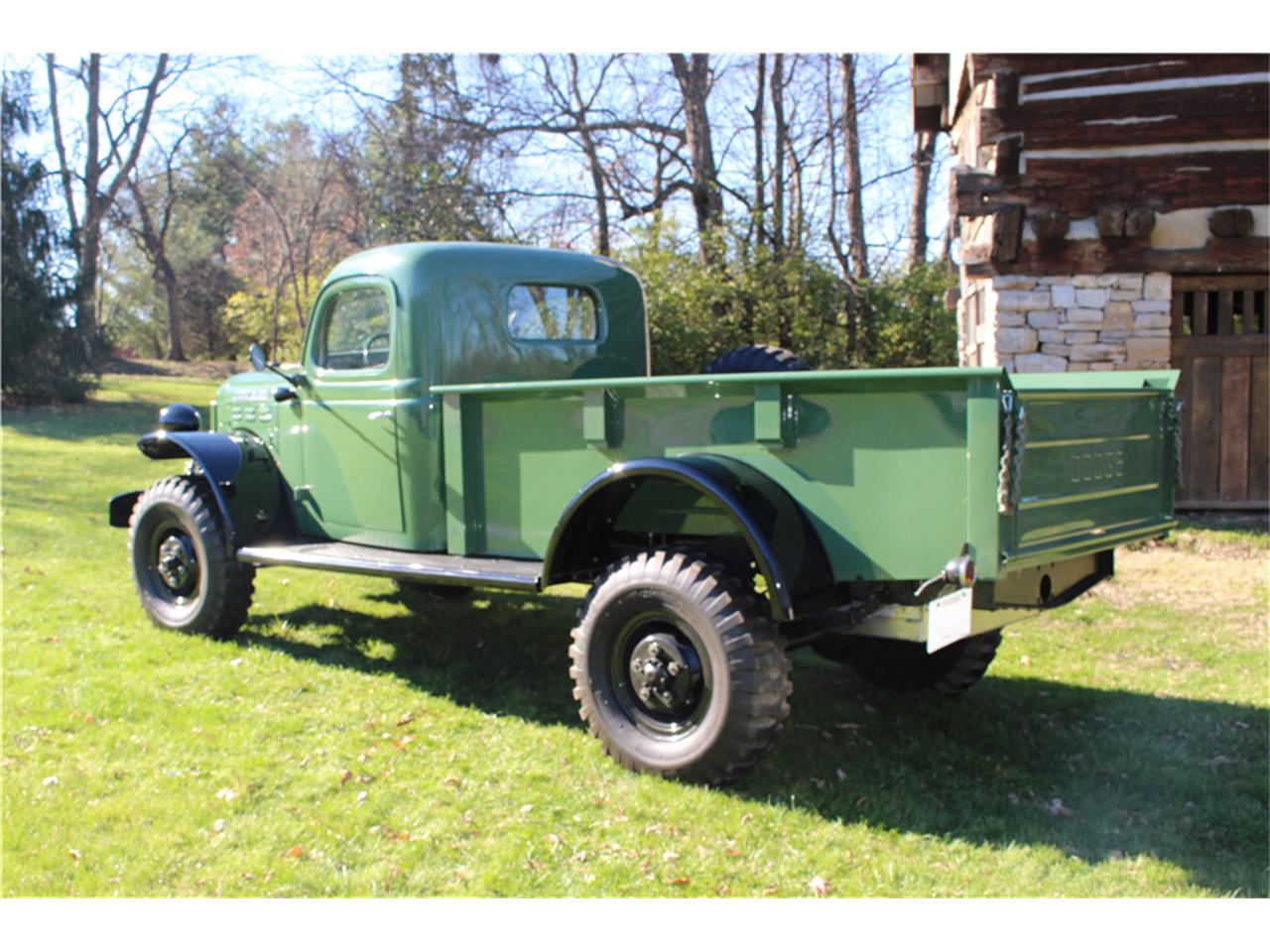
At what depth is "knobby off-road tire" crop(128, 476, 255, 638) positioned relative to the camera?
6090 millimetres

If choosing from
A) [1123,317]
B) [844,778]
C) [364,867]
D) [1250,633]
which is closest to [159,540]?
[364,867]

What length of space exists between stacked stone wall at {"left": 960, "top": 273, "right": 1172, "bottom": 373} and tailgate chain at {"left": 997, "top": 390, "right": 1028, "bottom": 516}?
627cm

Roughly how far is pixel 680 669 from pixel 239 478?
3201 mm

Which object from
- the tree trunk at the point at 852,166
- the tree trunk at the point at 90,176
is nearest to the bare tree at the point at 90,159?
the tree trunk at the point at 90,176

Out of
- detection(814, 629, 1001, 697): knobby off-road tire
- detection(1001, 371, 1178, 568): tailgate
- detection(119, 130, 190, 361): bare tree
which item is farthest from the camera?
detection(119, 130, 190, 361): bare tree

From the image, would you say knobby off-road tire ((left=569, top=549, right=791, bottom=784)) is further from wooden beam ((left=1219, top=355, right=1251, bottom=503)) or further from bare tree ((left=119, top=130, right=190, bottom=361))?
bare tree ((left=119, top=130, right=190, bottom=361))

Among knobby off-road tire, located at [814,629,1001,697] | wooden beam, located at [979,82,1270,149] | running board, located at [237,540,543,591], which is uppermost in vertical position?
wooden beam, located at [979,82,1270,149]

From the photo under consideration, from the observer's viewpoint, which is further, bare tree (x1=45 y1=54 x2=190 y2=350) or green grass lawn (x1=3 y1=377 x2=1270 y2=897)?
bare tree (x1=45 y1=54 x2=190 y2=350)

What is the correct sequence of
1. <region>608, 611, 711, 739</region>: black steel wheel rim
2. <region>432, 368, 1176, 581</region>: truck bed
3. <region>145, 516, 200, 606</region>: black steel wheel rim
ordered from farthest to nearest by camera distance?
<region>145, 516, 200, 606</region>: black steel wheel rim → <region>608, 611, 711, 739</region>: black steel wheel rim → <region>432, 368, 1176, 581</region>: truck bed

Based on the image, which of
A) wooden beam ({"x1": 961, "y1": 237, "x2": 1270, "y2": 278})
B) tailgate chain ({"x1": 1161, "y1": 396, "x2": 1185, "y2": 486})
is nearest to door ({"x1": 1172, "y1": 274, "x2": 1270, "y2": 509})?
wooden beam ({"x1": 961, "y1": 237, "x2": 1270, "y2": 278})

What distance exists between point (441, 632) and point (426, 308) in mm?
2044

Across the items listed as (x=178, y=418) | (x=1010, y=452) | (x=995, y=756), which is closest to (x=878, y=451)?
(x=1010, y=452)

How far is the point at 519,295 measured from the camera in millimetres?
Result: 5930

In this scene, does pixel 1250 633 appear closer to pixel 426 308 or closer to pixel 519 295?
pixel 519 295
